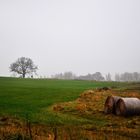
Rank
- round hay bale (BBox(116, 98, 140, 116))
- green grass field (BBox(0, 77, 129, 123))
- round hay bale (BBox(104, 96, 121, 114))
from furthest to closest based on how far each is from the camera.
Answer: round hay bale (BBox(104, 96, 121, 114))
round hay bale (BBox(116, 98, 140, 116))
green grass field (BBox(0, 77, 129, 123))

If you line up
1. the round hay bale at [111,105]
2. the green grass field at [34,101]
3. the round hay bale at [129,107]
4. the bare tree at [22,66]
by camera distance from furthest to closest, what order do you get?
the bare tree at [22,66] < the round hay bale at [111,105] < the round hay bale at [129,107] < the green grass field at [34,101]

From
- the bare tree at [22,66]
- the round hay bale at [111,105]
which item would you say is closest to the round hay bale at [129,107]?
the round hay bale at [111,105]

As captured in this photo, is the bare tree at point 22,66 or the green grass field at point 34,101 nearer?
the green grass field at point 34,101

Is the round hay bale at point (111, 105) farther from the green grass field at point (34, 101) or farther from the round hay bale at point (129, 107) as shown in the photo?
the green grass field at point (34, 101)

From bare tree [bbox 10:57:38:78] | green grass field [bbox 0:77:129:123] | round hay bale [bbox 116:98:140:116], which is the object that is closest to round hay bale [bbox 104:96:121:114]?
round hay bale [bbox 116:98:140:116]

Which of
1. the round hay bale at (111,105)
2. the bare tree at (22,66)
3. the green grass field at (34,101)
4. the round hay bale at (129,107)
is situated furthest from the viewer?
the bare tree at (22,66)

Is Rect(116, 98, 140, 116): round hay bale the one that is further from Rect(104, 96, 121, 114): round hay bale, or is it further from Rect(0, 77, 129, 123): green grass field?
Rect(0, 77, 129, 123): green grass field

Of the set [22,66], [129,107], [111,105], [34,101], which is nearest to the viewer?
[129,107]

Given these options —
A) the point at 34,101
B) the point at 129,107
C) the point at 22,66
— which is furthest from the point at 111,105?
the point at 22,66

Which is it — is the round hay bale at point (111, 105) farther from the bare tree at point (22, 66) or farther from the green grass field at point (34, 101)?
the bare tree at point (22, 66)

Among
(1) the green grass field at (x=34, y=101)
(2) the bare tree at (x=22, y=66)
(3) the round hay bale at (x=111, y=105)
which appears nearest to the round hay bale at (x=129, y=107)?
(3) the round hay bale at (x=111, y=105)

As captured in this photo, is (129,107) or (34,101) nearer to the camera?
(129,107)

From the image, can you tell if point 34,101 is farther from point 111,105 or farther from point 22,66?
point 22,66

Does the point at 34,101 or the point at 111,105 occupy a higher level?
the point at 111,105
